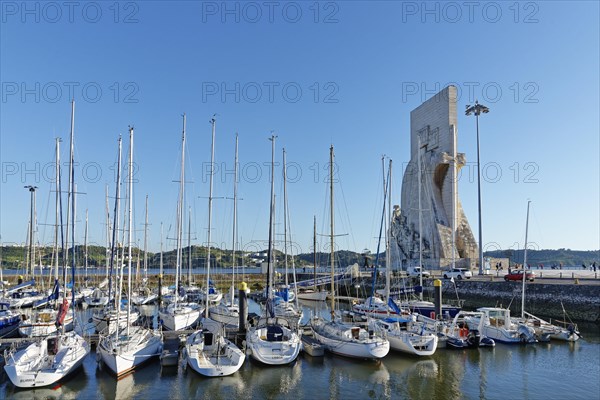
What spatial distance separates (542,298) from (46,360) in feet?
119

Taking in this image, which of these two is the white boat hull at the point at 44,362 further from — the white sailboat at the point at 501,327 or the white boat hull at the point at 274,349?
the white sailboat at the point at 501,327

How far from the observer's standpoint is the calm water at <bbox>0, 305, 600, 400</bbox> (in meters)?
17.1

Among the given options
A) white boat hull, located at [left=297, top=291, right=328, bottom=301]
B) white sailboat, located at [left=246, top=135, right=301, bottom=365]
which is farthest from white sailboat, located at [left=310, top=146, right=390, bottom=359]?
white boat hull, located at [left=297, top=291, right=328, bottom=301]

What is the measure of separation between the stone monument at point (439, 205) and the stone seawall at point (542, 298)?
15078mm

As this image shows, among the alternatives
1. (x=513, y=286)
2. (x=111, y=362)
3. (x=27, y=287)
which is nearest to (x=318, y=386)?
(x=111, y=362)

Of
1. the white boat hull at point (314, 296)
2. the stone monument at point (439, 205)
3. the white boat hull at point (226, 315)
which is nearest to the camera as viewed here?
the white boat hull at point (226, 315)

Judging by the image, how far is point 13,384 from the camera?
57.1 feet

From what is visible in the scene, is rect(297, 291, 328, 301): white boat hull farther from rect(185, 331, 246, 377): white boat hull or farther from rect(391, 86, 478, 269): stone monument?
rect(185, 331, 246, 377): white boat hull

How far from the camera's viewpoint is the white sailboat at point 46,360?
16984 mm

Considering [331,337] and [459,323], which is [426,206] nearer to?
[459,323]

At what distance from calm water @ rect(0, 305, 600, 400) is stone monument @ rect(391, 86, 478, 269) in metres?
37.9

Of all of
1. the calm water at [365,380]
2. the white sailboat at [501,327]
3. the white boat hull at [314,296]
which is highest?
the white sailboat at [501,327]

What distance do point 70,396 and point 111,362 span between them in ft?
7.27

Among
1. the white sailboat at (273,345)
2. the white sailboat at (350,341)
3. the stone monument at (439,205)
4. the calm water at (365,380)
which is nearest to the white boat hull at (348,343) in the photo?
the white sailboat at (350,341)
